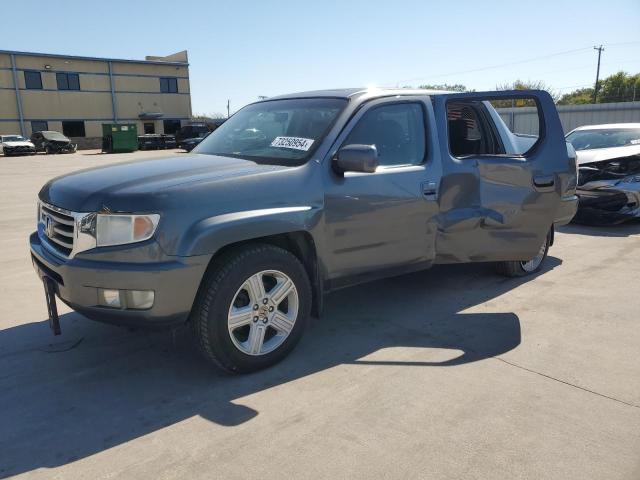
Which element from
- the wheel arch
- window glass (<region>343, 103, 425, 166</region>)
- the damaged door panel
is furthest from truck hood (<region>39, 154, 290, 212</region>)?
the damaged door panel

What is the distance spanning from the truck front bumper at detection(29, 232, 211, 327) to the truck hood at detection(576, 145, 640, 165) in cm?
745

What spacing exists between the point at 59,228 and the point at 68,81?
157 ft

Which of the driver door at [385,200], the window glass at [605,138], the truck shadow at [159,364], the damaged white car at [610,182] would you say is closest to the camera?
the truck shadow at [159,364]

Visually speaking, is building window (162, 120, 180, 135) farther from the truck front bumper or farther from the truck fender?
the truck front bumper

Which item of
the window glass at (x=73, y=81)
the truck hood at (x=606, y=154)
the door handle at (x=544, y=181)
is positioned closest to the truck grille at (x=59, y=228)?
the door handle at (x=544, y=181)

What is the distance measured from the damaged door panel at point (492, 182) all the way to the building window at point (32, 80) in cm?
4691

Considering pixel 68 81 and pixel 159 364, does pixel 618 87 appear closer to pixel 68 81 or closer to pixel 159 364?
pixel 68 81

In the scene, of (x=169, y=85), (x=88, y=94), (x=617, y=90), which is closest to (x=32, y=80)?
(x=88, y=94)

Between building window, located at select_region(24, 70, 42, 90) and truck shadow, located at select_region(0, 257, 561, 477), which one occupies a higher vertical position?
building window, located at select_region(24, 70, 42, 90)

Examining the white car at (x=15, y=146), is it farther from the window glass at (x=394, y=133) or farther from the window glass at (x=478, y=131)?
the window glass at (x=394, y=133)

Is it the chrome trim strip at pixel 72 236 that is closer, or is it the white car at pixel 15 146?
the chrome trim strip at pixel 72 236

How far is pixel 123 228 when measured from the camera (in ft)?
9.68

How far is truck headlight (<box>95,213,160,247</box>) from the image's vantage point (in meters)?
2.93

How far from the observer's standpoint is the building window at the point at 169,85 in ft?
164
